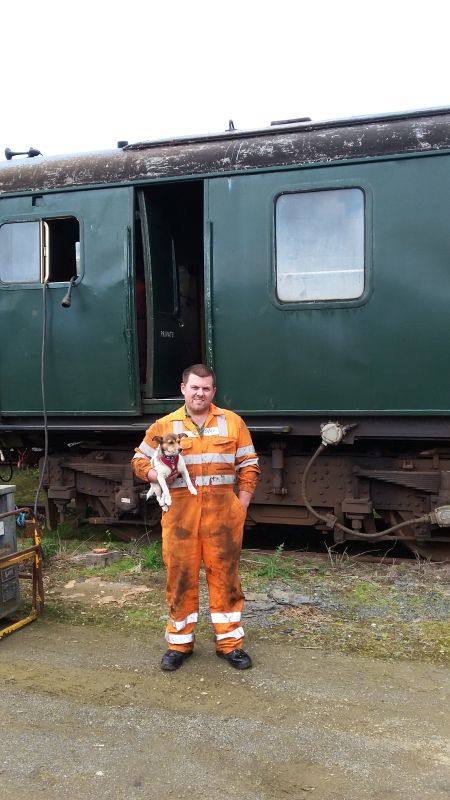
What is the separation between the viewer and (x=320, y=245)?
5.48m

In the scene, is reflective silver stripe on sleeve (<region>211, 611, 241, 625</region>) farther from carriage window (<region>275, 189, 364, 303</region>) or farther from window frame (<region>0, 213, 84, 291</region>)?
window frame (<region>0, 213, 84, 291</region>)

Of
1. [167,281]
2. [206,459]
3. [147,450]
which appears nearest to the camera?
[206,459]

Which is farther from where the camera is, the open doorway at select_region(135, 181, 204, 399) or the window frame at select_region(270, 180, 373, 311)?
the open doorway at select_region(135, 181, 204, 399)

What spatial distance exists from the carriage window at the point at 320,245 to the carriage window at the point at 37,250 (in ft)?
6.06

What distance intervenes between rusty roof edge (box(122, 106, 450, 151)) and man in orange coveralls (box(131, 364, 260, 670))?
Answer: 280 cm

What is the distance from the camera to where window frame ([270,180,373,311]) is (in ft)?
17.5

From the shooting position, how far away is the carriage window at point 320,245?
17.8 feet

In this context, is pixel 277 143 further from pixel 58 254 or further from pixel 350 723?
pixel 350 723

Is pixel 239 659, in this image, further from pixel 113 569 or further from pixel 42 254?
pixel 42 254

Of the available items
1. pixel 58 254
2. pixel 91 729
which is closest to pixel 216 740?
pixel 91 729

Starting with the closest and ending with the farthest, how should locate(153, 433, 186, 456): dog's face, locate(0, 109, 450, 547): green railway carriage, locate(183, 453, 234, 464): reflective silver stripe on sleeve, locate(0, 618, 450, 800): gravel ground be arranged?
locate(0, 618, 450, 800): gravel ground
locate(153, 433, 186, 456): dog's face
locate(183, 453, 234, 464): reflective silver stripe on sleeve
locate(0, 109, 450, 547): green railway carriage

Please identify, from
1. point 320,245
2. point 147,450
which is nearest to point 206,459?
point 147,450

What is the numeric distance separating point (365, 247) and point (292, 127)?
48.3 inches

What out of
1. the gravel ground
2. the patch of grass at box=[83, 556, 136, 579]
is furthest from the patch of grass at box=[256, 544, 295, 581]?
the gravel ground
